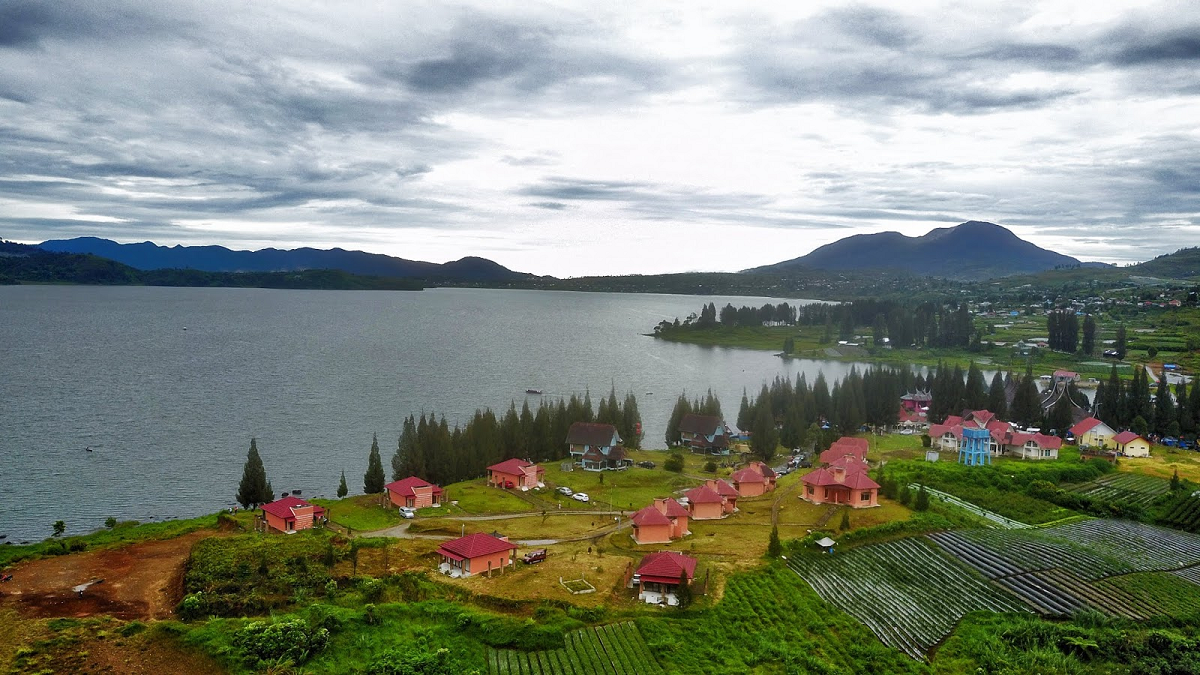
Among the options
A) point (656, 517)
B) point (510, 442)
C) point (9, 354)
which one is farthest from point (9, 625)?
point (9, 354)

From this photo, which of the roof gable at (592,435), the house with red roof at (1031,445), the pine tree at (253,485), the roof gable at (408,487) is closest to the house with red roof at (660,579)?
the roof gable at (408,487)

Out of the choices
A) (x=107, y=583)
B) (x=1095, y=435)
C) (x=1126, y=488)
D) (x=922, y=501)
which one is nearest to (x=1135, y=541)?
(x=922, y=501)

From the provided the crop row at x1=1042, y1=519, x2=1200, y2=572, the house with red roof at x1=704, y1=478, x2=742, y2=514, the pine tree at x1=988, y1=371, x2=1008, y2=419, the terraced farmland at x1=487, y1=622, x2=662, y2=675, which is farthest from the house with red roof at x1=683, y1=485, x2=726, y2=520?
the pine tree at x1=988, y1=371, x2=1008, y2=419

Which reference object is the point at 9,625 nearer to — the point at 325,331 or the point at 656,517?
the point at 656,517

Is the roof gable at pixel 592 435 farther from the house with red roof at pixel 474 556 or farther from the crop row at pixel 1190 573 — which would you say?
the crop row at pixel 1190 573

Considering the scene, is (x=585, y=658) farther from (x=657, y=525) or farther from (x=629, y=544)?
(x=657, y=525)
